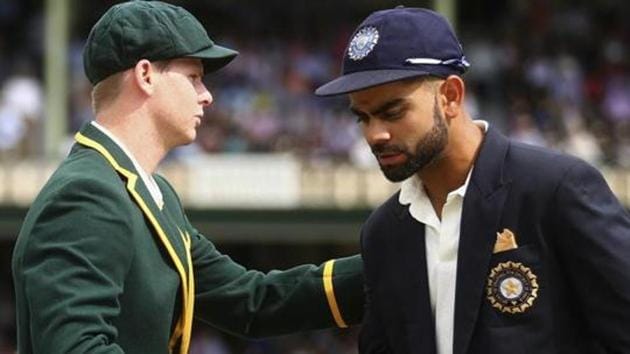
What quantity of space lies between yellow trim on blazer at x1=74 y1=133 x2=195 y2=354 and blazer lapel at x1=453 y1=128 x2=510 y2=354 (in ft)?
2.60

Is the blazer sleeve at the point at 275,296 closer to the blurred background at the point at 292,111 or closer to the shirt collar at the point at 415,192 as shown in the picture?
the shirt collar at the point at 415,192

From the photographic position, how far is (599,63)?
19562 mm

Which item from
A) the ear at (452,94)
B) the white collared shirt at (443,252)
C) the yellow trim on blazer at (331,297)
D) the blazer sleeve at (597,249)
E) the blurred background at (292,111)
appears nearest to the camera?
the blazer sleeve at (597,249)

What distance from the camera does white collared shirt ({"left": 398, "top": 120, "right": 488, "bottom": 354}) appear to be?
16.0ft

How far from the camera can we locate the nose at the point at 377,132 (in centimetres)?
471

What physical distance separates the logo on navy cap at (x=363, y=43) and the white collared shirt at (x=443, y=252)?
0.39 m

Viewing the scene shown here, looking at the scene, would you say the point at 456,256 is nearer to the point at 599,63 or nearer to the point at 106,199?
the point at 106,199

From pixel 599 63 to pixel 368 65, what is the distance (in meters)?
15.1

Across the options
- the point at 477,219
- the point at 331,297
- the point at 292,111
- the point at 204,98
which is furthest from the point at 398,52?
the point at 292,111

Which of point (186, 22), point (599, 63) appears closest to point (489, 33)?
point (599, 63)

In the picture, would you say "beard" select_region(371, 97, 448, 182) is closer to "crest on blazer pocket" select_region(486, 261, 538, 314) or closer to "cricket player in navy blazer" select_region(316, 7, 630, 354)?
"cricket player in navy blazer" select_region(316, 7, 630, 354)

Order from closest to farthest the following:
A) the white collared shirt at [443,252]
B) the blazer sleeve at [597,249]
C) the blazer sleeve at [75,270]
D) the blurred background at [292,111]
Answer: the blazer sleeve at [75,270] → the blazer sleeve at [597,249] → the white collared shirt at [443,252] → the blurred background at [292,111]

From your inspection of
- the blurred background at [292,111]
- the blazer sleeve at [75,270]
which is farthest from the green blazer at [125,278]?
the blurred background at [292,111]

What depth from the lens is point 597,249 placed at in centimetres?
466
